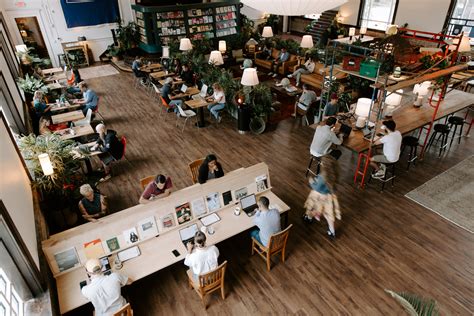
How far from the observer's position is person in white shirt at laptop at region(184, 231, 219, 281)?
3760mm

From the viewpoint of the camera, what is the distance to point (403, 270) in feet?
15.5

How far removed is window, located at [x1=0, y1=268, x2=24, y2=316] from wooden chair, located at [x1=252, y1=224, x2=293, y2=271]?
2.88m

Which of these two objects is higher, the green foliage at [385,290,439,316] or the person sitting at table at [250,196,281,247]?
the green foliage at [385,290,439,316]

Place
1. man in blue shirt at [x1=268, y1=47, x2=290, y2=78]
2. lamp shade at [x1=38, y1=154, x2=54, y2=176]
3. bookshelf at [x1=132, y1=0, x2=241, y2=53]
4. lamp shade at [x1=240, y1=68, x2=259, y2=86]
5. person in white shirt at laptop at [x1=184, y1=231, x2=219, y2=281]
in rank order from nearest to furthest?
person in white shirt at laptop at [x1=184, y1=231, x2=219, y2=281]
lamp shade at [x1=38, y1=154, x2=54, y2=176]
lamp shade at [x1=240, y1=68, x2=259, y2=86]
man in blue shirt at [x1=268, y1=47, x2=290, y2=78]
bookshelf at [x1=132, y1=0, x2=241, y2=53]

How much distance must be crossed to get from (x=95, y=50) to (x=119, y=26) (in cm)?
185

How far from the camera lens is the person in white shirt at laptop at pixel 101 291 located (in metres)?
3.41

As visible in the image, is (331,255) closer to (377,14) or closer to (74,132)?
(74,132)

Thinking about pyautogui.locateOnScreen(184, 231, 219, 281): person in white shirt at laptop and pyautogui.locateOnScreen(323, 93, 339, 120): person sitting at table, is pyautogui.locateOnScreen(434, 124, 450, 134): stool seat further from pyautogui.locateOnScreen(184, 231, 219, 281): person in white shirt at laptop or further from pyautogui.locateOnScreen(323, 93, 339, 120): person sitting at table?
pyautogui.locateOnScreen(184, 231, 219, 281): person in white shirt at laptop

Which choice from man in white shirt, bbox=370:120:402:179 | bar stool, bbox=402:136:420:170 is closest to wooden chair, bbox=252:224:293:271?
man in white shirt, bbox=370:120:402:179

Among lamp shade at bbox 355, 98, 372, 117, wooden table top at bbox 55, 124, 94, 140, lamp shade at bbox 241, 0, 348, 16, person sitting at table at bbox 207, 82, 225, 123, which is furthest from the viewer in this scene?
person sitting at table at bbox 207, 82, 225, 123

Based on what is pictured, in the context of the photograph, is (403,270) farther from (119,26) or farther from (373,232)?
(119,26)

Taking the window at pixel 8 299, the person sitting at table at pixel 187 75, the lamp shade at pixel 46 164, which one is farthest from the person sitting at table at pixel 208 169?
the person sitting at table at pixel 187 75

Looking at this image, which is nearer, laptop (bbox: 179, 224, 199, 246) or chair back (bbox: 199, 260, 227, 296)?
chair back (bbox: 199, 260, 227, 296)

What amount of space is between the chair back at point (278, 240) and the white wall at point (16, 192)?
2.81 metres
